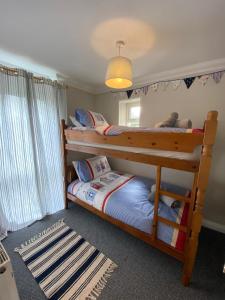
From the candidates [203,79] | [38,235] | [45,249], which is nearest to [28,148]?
[38,235]

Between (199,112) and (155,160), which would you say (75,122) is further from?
(199,112)

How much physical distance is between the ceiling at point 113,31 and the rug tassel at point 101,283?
236 centimetres

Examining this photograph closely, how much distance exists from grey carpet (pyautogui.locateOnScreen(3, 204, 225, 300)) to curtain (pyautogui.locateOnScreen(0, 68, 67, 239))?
0.97 ft

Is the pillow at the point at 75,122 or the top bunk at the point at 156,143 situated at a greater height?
the pillow at the point at 75,122

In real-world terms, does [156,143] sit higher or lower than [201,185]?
higher

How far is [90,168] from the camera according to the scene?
8.49 feet

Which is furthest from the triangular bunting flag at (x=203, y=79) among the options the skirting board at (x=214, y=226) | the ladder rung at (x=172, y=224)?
the skirting board at (x=214, y=226)

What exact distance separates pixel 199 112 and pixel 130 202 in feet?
5.46

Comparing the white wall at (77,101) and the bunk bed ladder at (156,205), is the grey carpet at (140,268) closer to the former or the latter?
the bunk bed ladder at (156,205)

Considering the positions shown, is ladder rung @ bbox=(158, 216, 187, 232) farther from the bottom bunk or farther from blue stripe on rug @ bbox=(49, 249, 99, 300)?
blue stripe on rug @ bbox=(49, 249, 99, 300)

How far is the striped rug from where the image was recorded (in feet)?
4.32

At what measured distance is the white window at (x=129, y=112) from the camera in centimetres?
292

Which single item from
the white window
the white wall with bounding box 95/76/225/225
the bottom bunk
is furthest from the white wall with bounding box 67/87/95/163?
the white wall with bounding box 95/76/225/225

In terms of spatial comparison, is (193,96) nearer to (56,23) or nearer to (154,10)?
(154,10)
